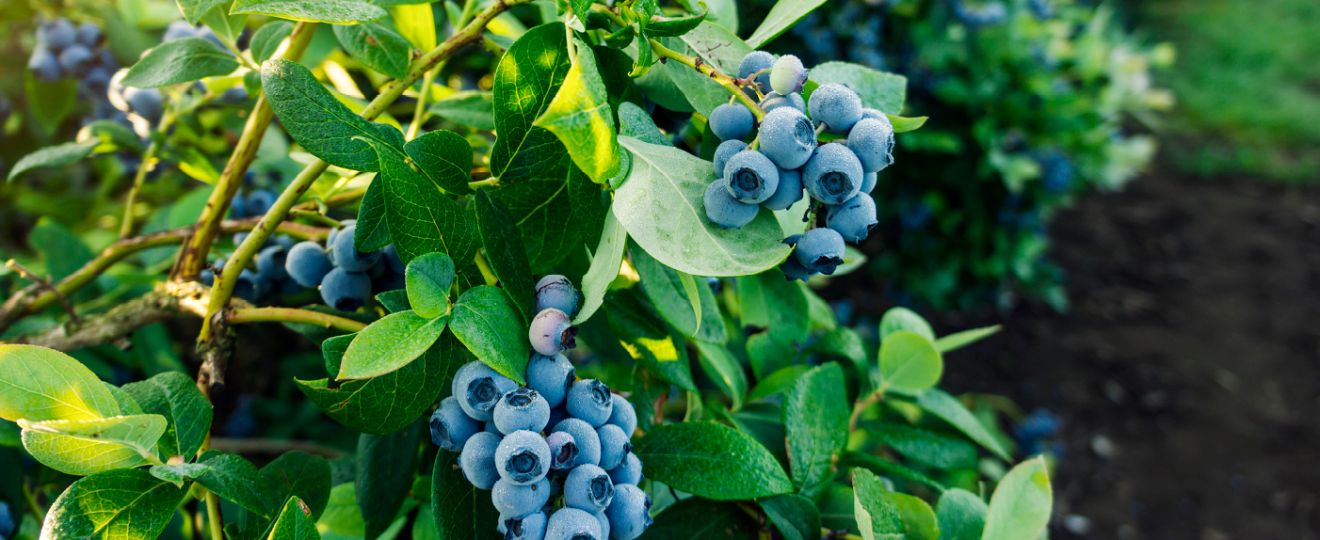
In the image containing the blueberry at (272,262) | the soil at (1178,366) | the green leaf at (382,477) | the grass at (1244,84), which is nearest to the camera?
the green leaf at (382,477)

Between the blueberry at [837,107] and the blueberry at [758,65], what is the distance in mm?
59

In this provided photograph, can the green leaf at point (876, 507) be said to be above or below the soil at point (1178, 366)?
above

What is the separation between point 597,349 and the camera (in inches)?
29.7

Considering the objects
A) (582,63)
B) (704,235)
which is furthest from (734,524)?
(582,63)

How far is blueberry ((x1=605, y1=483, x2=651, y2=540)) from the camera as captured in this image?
537mm

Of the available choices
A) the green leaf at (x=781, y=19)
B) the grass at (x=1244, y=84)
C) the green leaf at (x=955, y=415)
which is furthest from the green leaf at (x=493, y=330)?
the grass at (x=1244, y=84)

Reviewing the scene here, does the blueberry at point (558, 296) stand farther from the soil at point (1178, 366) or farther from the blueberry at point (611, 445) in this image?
the soil at point (1178, 366)

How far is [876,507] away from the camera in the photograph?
64 cm

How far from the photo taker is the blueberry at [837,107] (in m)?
0.54

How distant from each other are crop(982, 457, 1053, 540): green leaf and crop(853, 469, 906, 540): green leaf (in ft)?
0.25

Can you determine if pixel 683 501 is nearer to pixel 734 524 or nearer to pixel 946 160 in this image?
pixel 734 524

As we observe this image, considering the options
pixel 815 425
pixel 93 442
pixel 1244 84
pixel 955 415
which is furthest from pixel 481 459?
pixel 1244 84

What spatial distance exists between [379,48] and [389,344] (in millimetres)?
297

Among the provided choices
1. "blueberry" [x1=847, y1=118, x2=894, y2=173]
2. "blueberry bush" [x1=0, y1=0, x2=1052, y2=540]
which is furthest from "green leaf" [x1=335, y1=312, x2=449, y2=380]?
"blueberry" [x1=847, y1=118, x2=894, y2=173]
